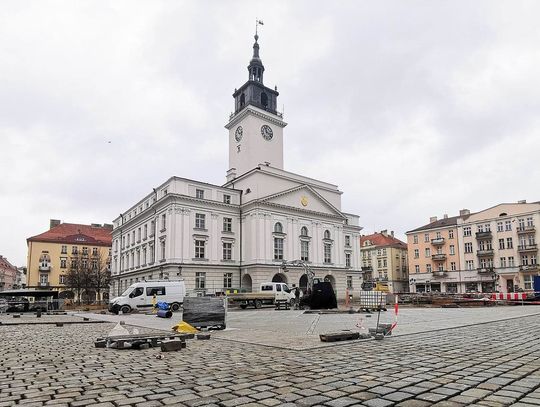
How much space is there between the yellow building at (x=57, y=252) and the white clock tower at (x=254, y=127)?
34.6 meters

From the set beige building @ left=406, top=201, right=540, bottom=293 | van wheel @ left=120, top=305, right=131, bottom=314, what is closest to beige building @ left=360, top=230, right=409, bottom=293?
beige building @ left=406, top=201, right=540, bottom=293

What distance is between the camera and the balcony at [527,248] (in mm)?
61319

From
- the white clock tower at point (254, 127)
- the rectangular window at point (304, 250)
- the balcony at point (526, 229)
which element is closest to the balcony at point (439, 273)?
the balcony at point (526, 229)

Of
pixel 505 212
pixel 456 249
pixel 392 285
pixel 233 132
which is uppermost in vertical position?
pixel 233 132

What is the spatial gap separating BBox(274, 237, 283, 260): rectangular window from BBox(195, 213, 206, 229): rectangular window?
28.2 ft

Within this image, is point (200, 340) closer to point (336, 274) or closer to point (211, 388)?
point (211, 388)

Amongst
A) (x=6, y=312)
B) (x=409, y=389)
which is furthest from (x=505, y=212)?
(x=409, y=389)

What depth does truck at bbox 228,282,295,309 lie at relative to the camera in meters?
34.8

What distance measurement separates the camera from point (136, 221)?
190ft

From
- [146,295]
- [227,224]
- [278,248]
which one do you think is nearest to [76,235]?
[227,224]

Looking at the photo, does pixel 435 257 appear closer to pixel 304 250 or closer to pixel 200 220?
pixel 304 250

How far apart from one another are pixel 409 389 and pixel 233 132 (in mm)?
55664

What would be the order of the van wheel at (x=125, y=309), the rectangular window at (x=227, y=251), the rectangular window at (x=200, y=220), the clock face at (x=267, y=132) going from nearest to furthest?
1. the van wheel at (x=125, y=309)
2. the rectangular window at (x=200, y=220)
3. the rectangular window at (x=227, y=251)
4. the clock face at (x=267, y=132)

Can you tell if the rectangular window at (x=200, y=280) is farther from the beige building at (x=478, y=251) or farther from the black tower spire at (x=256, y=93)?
the beige building at (x=478, y=251)
